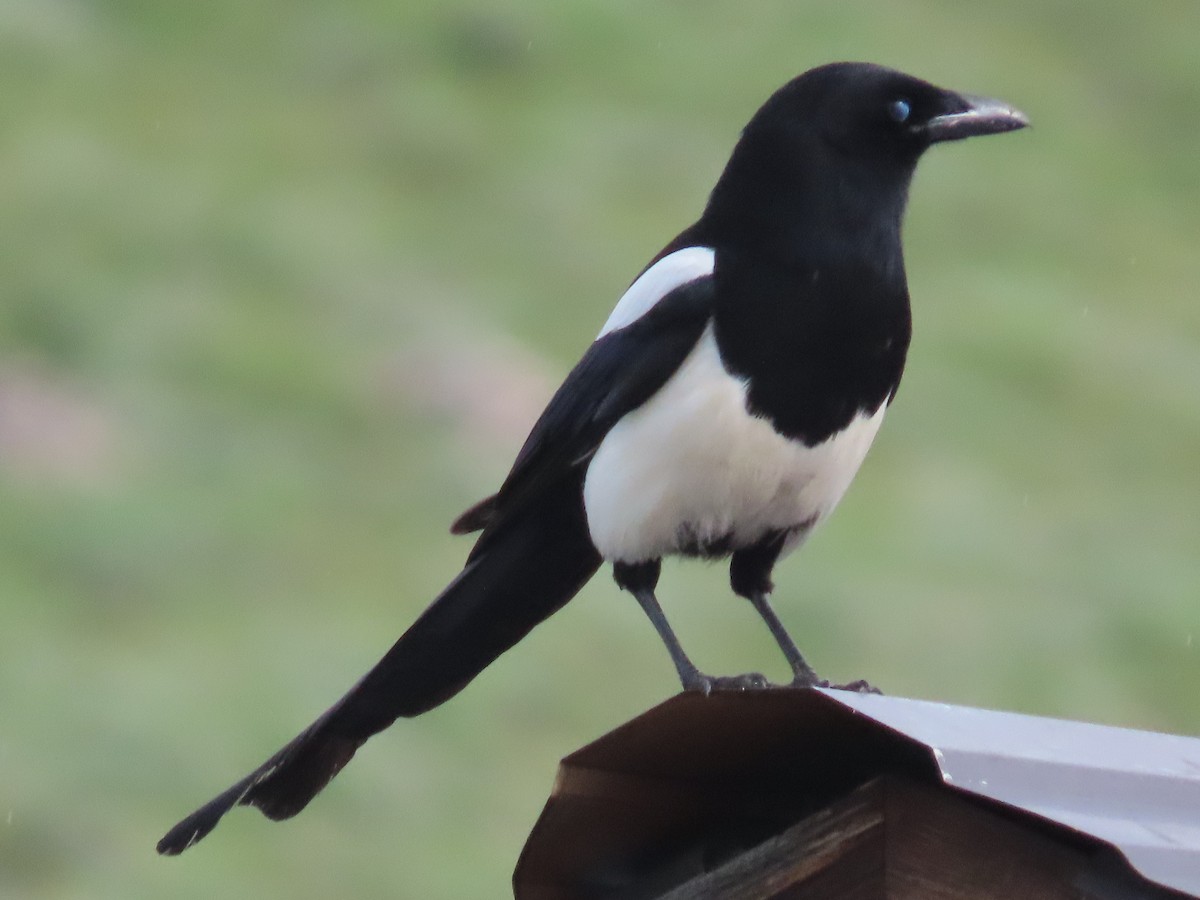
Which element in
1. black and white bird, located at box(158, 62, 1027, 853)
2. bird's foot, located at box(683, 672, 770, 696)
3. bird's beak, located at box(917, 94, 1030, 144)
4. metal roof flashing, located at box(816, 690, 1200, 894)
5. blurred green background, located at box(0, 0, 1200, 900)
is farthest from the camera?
blurred green background, located at box(0, 0, 1200, 900)

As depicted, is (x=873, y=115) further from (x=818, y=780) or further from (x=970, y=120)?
(x=818, y=780)

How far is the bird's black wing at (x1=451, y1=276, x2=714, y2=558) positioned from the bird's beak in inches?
14.8

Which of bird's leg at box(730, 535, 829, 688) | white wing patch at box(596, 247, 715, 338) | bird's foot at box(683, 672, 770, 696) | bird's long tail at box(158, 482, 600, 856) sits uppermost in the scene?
white wing patch at box(596, 247, 715, 338)

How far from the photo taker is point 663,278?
2994 mm

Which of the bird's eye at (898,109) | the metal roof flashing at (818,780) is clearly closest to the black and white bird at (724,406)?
the bird's eye at (898,109)

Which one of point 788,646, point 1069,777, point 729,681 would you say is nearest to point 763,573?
point 788,646

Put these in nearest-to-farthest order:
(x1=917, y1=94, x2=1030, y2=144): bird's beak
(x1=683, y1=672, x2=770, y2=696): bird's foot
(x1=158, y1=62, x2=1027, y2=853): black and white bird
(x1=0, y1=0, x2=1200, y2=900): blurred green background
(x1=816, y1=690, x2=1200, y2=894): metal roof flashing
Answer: (x1=816, y1=690, x2=1200, y2=894): metal roof flashing
(x1=683, y1=672, x2=770, y2=696): bird's foot
(x1=158, y1=62, x2=1027, y2=853): black and white bird
(x1=917, y1=94, x2=1030, y2=144): bird's beak
(x1=0, y1=0, x2=1200, y2=900): blurred green background

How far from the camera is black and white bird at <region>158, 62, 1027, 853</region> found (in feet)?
9.45

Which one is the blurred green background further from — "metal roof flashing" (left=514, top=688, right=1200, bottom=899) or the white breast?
"metal roof flashing" (left=514, top=688, right=1200, bottom=899)

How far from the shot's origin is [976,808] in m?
2.12

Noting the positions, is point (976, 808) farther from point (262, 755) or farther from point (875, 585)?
point (875, 585)

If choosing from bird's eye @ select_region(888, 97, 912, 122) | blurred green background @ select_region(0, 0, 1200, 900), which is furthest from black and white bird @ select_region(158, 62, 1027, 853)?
blurred green background @ select_region(0, 0, 1200, 900)

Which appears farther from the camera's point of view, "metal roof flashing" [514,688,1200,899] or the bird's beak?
the bird's beak

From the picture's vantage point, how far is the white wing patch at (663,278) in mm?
2971
